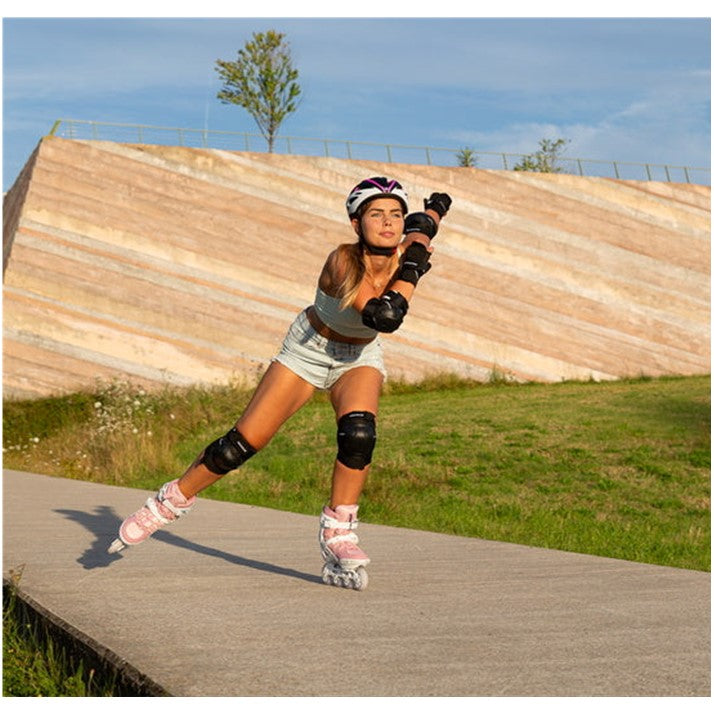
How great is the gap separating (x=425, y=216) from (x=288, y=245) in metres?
20.0

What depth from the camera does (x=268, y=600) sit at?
5.31m

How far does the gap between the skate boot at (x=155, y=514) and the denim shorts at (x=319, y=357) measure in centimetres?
86

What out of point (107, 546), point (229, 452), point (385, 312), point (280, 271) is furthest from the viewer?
point (280, 271)

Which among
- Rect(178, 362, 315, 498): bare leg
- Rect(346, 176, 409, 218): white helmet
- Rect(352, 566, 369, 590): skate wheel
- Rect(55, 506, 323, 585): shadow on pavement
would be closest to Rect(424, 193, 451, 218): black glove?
Rect(346, 176, 409, 218): white helmet

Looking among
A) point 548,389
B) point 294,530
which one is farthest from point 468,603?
point 548,389

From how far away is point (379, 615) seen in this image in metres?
4.96

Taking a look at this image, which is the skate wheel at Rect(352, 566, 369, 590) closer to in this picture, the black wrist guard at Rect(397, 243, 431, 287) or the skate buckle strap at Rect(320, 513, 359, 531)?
the skate buckle strap at Rect(320, 513, 359, 531)

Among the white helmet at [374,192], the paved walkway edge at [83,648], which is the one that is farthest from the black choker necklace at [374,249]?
the paved walkway edge at [83,648]

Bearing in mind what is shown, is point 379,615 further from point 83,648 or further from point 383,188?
point 383,188

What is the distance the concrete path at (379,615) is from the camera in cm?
378

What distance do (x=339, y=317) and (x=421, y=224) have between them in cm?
68

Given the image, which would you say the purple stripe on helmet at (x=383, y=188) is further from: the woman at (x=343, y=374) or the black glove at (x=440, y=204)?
the black glove at (x=440, y=204)

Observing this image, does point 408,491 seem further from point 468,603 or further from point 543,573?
point 468,603

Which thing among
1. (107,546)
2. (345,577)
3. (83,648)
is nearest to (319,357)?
(345,577)
